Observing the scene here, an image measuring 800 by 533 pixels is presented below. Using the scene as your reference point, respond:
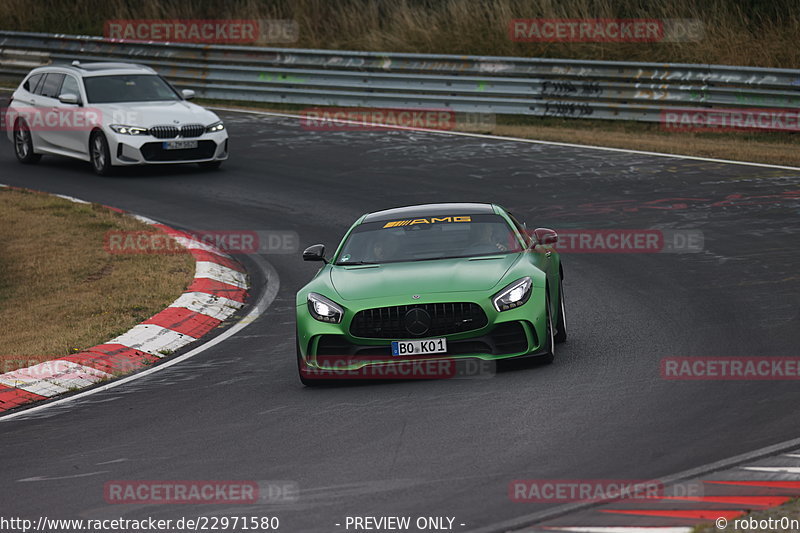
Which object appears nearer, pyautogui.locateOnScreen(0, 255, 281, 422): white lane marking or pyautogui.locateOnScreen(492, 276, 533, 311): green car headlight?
pyautogui.locateOnScreen(492, 276, 533, 311): green car headlight

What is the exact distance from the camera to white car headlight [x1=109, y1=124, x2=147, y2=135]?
66.4 feet

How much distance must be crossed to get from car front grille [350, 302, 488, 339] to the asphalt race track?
405mm

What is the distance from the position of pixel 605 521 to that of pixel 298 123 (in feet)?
66.3

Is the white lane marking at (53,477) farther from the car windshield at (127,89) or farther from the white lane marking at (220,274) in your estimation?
the car windshield at (127,89)

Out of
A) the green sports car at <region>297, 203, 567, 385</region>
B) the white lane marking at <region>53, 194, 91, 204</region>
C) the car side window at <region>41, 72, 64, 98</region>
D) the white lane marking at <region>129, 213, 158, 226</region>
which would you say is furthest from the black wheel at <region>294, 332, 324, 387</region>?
the car side window at <region>41, 72, 64, 98</region>

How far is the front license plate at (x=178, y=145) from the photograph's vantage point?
20.3 meters

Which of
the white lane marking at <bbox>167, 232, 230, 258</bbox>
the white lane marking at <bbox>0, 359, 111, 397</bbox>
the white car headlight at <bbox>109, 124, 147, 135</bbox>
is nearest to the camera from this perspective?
the white lane marking at <bbox>0, 359, 111, 397</bbox>

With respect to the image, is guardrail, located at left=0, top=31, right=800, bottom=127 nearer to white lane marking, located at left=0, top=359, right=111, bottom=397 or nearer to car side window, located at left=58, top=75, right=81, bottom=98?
car side window, located at left=58, top=75, right=81, bottom=98

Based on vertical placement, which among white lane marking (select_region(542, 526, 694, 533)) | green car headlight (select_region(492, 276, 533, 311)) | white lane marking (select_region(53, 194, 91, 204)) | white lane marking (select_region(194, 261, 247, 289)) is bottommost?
white lane marking (select_region(194, 261, 247, 289))

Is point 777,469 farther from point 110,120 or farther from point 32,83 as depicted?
point 32,83

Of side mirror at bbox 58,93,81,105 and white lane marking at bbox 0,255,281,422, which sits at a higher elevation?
side mirror at bbox 58,93,81,105

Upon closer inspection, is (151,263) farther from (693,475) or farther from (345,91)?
(345,91)

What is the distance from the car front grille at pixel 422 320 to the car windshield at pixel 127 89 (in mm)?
12797

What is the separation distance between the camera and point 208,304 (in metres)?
12.9
